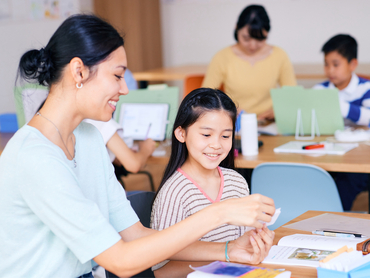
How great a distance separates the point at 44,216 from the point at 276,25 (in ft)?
16.6

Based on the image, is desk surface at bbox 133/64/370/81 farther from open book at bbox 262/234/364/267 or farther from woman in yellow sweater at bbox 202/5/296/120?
open book at bbox 262/234/364/267

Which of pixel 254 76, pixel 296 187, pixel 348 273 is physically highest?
pixel 254 76

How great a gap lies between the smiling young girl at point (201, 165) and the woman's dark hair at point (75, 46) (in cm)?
48

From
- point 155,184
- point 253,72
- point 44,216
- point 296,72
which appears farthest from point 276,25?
point 44,216

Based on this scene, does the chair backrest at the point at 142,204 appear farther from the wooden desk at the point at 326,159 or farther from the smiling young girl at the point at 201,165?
the wooden desk at the point at 326,159

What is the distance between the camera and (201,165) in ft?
4.83

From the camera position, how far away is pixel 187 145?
148cm

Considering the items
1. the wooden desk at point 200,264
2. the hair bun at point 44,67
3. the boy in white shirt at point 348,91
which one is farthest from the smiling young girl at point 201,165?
the boy in white shirt at point 348,91

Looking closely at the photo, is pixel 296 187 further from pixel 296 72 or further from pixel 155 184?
pixel 296 72

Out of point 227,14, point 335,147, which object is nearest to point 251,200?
point 335,147

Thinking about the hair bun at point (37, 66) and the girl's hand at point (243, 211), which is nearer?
the girl's hand at point (243, 211)

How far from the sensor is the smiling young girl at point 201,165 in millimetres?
1359

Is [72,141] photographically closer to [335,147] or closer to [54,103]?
[54,103]

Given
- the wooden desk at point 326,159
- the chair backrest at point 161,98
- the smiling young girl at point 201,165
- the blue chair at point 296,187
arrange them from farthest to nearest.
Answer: the chair backrest at point 161,98 → the wooden desk at point 326,159 → the blue chair at point 296,187 → the smiling young girl at point 201,165
